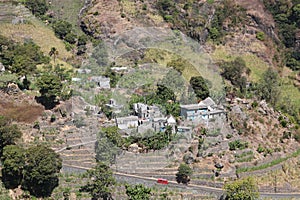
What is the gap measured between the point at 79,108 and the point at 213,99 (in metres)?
7.82

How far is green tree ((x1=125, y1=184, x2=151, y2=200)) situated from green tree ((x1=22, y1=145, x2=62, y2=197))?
11.4 ft

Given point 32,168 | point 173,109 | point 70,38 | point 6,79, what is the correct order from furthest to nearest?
point 70,38 → point 6,79 → point 173,109 → point 32,168

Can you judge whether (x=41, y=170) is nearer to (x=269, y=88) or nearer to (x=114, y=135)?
(x=114, y=135)

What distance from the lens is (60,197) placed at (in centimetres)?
2538

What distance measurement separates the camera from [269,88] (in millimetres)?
37688

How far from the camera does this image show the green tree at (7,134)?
85.4ft

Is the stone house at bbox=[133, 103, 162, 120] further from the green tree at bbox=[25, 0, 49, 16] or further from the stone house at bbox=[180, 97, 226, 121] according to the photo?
the green tree at bbox=[25, 0, 49, 16]

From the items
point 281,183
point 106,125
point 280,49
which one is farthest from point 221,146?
point 280,49

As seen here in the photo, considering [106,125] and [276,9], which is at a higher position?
[276,9]

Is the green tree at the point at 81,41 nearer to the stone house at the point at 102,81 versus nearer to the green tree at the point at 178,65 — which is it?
the stone house at the point at 102,81

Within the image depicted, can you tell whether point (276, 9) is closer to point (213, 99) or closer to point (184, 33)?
point (184, 33)

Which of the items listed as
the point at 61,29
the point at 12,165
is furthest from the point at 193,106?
the point at 61,29

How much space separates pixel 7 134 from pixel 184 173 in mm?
8787

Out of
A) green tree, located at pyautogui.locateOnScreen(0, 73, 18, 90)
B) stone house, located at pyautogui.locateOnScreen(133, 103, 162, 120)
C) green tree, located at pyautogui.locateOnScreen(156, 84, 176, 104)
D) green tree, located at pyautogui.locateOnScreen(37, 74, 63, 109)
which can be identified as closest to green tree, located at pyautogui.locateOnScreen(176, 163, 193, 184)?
stone house, located at pyautogui.locateOnScreen(133, 103, 162, 120)
